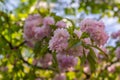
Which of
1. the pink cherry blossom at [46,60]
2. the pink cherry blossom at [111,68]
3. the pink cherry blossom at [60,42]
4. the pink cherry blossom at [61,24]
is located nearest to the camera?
the pink cherry blossom at [60,42]

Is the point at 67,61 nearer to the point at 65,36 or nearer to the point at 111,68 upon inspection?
the point at 65,36

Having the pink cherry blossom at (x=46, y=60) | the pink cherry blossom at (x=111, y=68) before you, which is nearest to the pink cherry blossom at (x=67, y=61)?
the pink cherry blossom at (x=46, y=60)

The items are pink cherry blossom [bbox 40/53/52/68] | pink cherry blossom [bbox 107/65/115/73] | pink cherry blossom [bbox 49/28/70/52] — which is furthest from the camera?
pink cherry blossom [bbox 107/65/115/73]

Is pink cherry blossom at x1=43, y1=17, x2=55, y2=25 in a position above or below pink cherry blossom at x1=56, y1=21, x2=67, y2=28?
above

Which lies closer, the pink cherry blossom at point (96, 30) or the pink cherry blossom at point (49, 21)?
the pink cherry blossom at point (96, 30)

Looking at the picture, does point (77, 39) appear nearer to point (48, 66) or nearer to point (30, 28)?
point (30, 28)

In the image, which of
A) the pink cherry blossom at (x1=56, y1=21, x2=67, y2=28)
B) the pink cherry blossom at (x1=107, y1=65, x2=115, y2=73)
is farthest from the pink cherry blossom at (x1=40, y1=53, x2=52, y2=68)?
the pink cherry blossom at (x1=107, y1=65, x2=115, y2=73)

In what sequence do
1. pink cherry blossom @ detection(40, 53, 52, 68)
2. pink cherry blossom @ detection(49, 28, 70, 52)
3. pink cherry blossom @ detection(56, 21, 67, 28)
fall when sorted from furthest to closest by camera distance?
pink cherry blossom @ detection(40, 53, 52, 68) → pink cherry blossom @ detection(56, 21, 67, 28) → pink cherry blossom @ detection(49, 28, 70, 52)

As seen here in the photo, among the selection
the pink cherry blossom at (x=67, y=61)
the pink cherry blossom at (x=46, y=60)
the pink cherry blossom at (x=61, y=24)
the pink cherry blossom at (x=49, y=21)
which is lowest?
the pink cherry blossom at (x=67, y=61)

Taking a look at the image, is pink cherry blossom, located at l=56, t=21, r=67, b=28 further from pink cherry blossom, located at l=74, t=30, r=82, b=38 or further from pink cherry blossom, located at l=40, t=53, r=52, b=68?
pink cherry blossom, located at l=40, t=53, r=52, b=68

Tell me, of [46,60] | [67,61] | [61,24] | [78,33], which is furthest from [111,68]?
[78,33]

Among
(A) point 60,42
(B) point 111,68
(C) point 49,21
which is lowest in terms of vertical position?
(A) point 60,42

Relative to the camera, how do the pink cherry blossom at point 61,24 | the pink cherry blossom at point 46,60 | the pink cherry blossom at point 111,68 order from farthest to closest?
the pink cherry blossom at point 111,68 < the pink cherry blossom at point 46,60 < the pink cherry blossom at point 61,24

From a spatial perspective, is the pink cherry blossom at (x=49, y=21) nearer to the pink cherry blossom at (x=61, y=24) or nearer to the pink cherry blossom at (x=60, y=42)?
the pink cherry blossom at (x=61, y=24)
